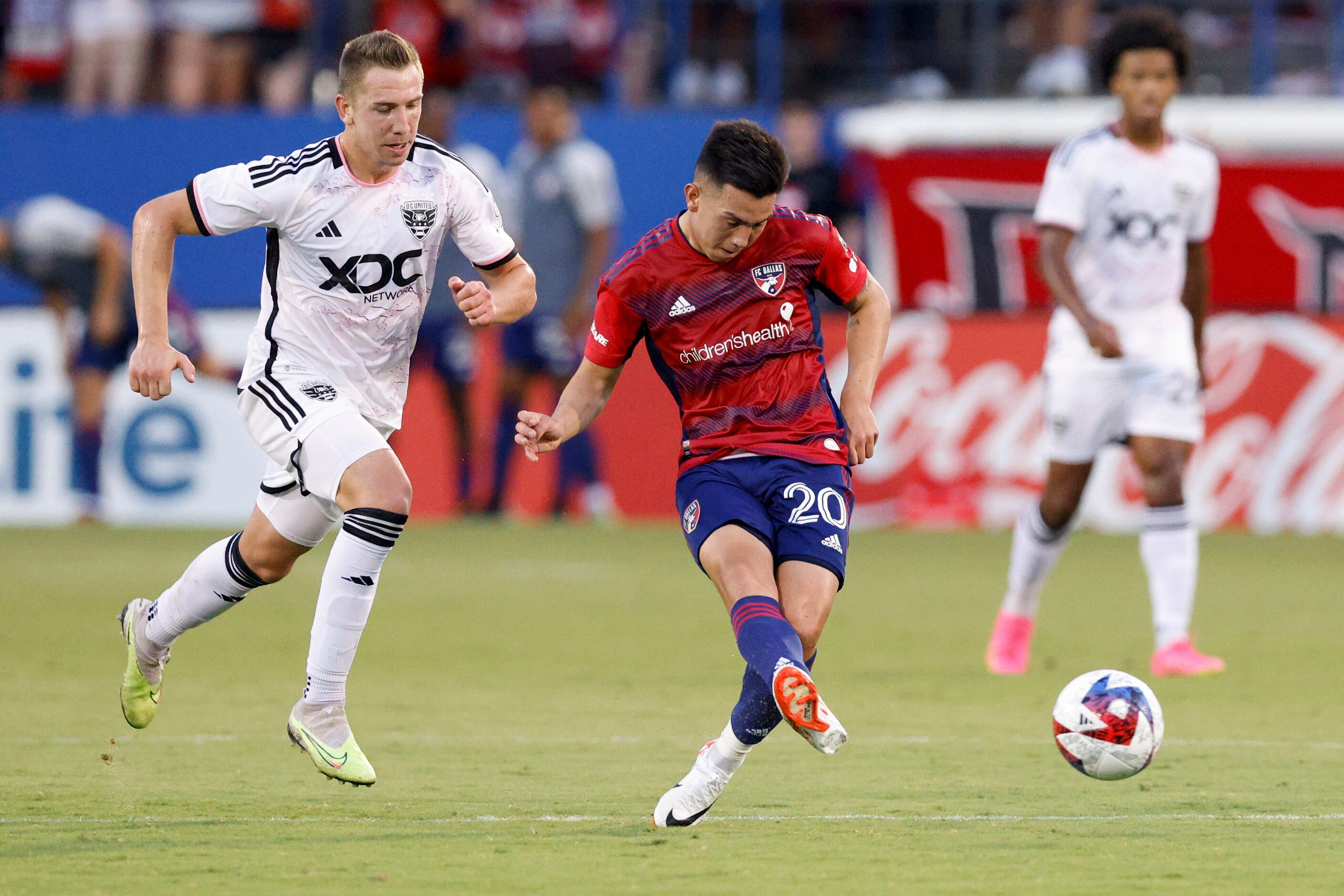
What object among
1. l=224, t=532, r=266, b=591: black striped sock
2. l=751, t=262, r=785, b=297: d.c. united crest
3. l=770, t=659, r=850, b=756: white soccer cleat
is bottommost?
l=224, t=532, r=266, b=591: black striped sock

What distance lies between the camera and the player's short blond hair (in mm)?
5938

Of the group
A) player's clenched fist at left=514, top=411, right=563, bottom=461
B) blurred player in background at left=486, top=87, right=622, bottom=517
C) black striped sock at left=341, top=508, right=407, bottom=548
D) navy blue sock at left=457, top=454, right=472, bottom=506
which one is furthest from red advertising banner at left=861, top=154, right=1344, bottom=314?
player's clenched fist at left=514, top=411, right=563, bottom=461

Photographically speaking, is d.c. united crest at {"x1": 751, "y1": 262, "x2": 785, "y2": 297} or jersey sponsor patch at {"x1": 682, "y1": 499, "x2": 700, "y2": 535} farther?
d.c. united crest at {"x1": 751, "y1": 262, "x2": 785, "y2": 297}

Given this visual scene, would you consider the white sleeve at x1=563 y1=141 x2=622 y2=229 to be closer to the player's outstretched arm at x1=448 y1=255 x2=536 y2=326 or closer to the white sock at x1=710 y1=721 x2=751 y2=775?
the player's outstretched arm at x1=448 y1=255 x2=536 y2=326

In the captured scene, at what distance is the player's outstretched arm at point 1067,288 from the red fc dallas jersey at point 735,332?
8.66 ft

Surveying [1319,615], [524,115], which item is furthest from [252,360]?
[524,115]

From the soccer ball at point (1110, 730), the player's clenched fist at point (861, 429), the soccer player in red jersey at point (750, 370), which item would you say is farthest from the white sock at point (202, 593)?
the soccer ball at point (1110, 730)

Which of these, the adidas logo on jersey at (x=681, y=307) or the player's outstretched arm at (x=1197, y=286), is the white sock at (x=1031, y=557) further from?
the adidas logo on jersey at (x=681, y=307)

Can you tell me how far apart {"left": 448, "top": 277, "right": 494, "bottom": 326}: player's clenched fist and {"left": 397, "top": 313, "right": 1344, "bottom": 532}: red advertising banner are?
9730 mm

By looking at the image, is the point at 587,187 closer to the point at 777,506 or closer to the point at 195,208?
the point at 195,208

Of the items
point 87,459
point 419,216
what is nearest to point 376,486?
point 419,216

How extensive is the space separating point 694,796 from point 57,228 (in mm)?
13058

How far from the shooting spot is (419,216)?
20.4ft

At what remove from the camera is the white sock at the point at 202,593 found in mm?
6477
